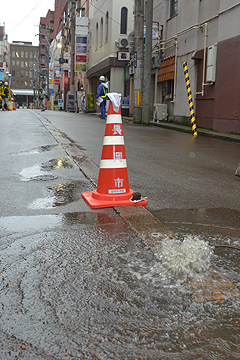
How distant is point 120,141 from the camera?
4352 millimetres

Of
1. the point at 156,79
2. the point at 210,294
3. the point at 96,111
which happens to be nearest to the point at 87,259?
the point at 210,294

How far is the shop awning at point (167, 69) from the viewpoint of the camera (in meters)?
19.5

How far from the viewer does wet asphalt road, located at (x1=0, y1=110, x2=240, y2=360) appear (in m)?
1.81

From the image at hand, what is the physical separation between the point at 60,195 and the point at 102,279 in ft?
7.38

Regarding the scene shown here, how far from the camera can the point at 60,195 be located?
4574 millimetres

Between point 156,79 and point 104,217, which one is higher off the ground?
point 156,79

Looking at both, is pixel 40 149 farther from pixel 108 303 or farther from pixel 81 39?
pixel 81 39

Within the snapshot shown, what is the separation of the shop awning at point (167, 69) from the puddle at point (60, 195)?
1537cm

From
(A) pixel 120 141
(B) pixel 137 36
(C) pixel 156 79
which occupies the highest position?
(B) pixel 137 36

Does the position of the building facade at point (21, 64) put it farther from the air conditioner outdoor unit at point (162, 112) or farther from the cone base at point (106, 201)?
the cone base at point (106, 201)

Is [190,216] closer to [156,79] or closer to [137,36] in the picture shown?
[137,36]

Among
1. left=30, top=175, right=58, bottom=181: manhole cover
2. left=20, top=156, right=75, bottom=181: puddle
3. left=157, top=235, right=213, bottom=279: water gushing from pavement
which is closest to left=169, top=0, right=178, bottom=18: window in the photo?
left=20, top=156, right=75, bottom=181: puddle

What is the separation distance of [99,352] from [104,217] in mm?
2069

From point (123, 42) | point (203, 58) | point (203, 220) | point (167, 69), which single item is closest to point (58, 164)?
point (203, 220)
